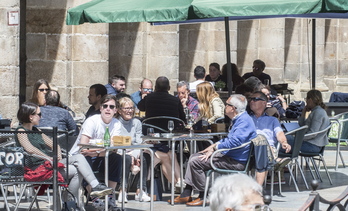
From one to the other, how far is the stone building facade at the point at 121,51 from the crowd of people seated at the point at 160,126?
1.02 meters

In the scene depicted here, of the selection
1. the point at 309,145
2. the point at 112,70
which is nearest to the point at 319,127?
the point at 309,145

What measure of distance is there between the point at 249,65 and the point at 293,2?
48.3 ft

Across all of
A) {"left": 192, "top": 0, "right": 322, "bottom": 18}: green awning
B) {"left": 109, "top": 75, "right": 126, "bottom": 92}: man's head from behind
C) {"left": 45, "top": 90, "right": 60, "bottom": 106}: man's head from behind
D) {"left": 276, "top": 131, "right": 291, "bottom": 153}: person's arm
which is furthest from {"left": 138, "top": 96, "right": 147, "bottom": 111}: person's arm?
{"left": 192, "top": 0, "right": 322, "bottom": 18}: green awning

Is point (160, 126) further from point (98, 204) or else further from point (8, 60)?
point (98, 204)

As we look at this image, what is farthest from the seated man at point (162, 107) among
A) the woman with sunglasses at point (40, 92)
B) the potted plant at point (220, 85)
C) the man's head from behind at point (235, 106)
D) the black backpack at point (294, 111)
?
the potted plant at point (220, 85)

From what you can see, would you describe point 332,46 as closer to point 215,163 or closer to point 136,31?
point 136,31

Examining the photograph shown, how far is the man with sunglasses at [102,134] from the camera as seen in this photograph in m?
10.6

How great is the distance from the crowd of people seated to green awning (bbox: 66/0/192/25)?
0.91m

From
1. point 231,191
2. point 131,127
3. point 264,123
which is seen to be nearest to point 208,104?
point 264,123

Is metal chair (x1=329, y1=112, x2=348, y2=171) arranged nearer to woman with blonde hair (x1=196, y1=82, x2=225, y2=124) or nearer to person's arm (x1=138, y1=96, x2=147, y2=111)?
woman with blonde hair (x1=196, y1=82, x2=225, y2=124)

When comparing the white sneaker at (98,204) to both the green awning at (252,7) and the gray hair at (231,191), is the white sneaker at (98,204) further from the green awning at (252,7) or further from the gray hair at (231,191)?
the gray hair at (231,191)

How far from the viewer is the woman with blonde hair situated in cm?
1301

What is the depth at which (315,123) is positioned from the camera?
1311 centimetres

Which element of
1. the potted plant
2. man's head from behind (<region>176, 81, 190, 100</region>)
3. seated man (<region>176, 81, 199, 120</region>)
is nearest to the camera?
seated man (<region>176, 81, 199, 120</region>)
